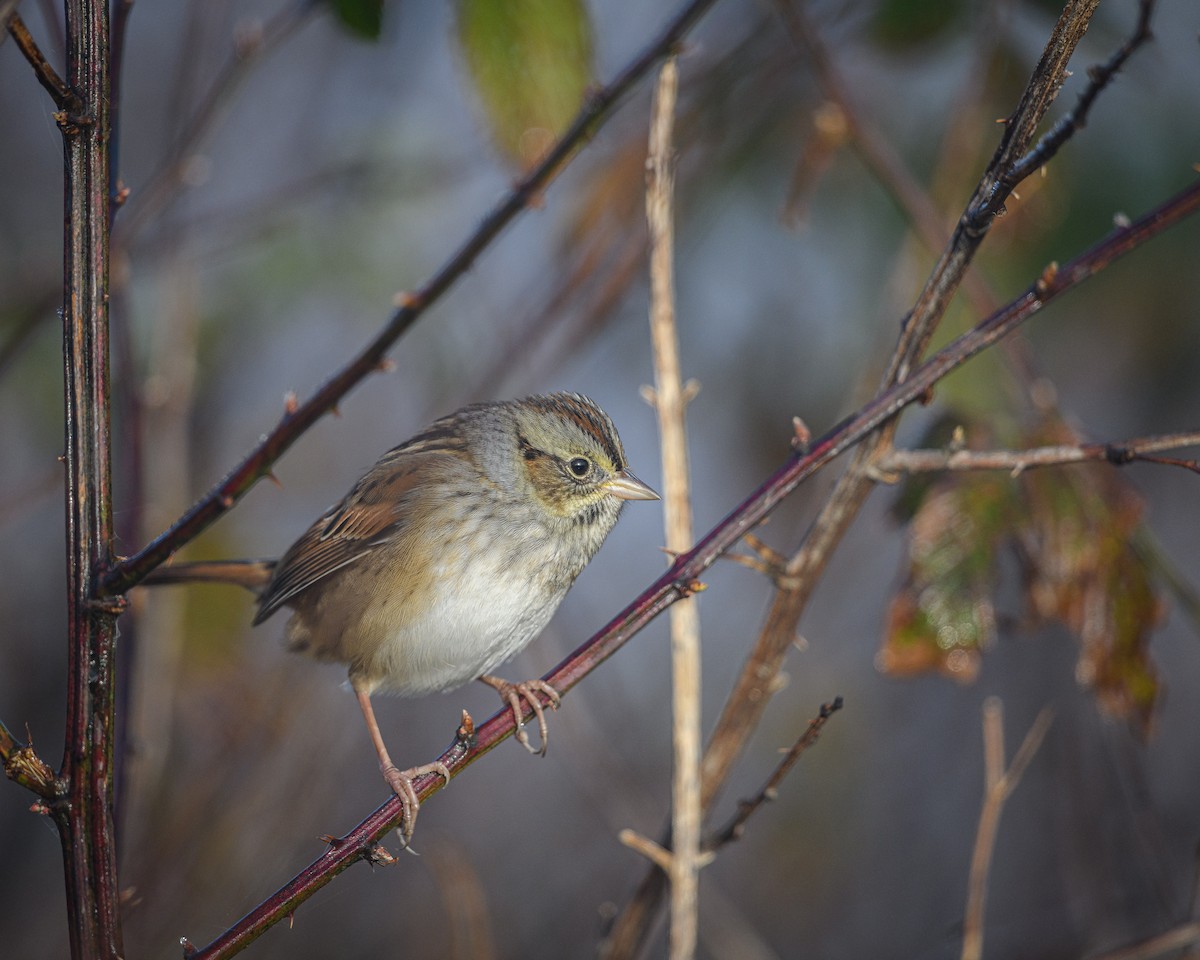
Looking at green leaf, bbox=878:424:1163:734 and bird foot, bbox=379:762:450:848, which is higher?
bird foot, bbox=379:762:450:848

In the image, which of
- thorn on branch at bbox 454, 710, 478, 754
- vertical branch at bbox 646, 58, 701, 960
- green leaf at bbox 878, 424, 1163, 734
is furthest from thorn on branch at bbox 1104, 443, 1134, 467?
thorn on branch at bbox 454, 710, 478, 754

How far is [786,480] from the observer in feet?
5.43

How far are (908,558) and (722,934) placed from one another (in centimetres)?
179

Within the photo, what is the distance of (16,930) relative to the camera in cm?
393

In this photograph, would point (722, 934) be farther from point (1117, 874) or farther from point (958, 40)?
point (958, 40)

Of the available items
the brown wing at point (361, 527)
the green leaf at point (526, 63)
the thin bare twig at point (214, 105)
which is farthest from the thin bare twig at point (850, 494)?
the thin bare twig at point (214, 105)

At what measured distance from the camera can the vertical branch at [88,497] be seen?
1360 millimetres

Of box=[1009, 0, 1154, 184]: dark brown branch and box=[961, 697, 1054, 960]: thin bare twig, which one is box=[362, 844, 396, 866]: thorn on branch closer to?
box=[961, 697, 1054, 960]: thin bare twig

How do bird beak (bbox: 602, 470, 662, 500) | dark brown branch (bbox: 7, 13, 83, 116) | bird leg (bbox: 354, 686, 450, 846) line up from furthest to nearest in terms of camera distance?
bird beak (bbox: 602, 470, 662, 500) < bird leg (bbox: 354, 686, 450, 846) < dark brown branch (bbox: 7, 13, 83, 116)

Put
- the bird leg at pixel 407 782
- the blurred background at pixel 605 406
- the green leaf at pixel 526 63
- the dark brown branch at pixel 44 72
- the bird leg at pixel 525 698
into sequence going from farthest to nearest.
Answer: the blurred background at pixel 605 406 < the green leaf at pixel 526 63 < the bird leg at pixel 525 698 < the bird leg at pixel 407 782 < the dark brown branch at pixel 44 72

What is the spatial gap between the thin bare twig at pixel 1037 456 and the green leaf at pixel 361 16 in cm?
112

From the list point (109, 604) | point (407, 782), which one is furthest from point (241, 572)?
point (109, 604)

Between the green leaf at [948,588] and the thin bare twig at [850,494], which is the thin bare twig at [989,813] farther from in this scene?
the thin bare twig at [850,494]

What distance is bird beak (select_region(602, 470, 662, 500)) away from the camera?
242 cm
